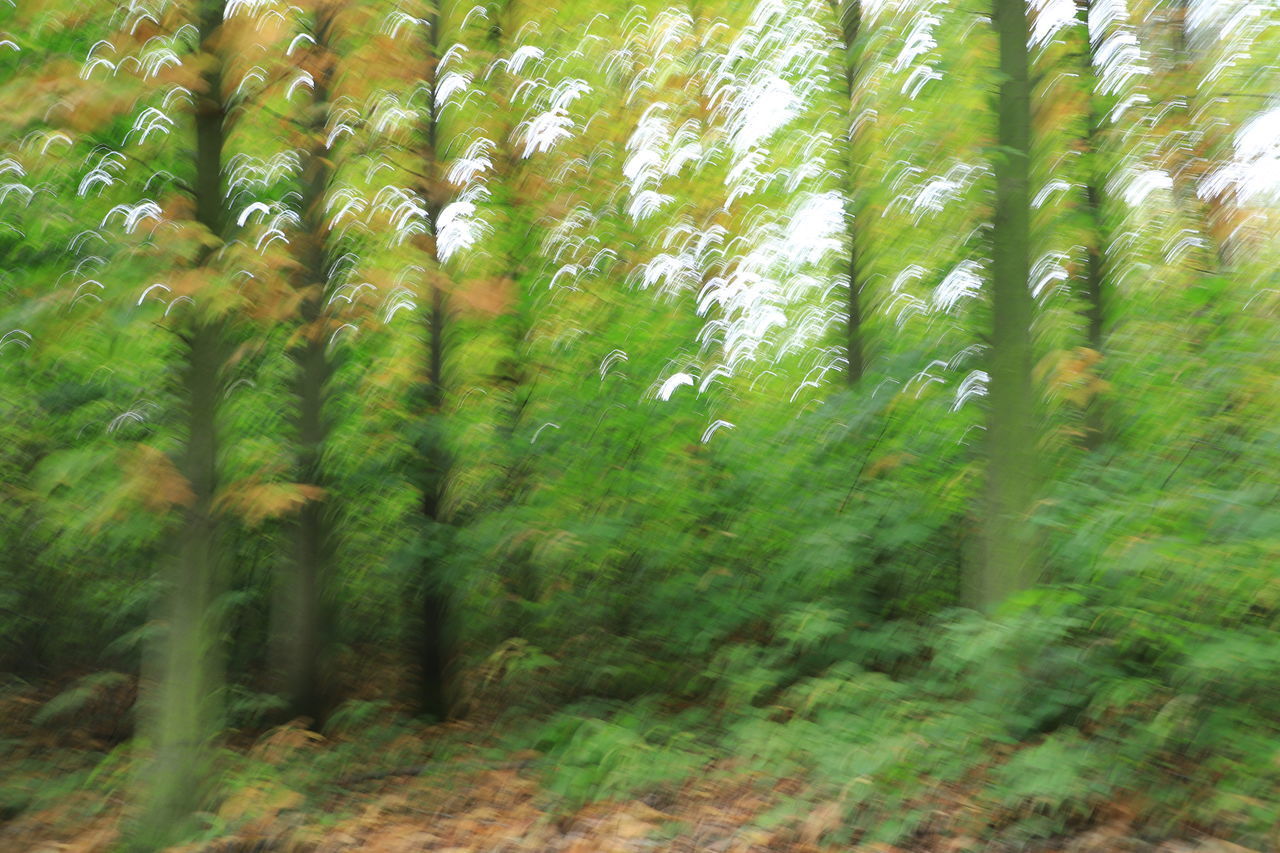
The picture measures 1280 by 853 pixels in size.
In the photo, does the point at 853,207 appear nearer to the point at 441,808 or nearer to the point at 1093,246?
the point at 1093,246

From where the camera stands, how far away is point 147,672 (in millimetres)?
6402

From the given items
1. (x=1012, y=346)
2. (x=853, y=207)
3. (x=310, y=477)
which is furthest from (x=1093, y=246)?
(x=310, y=477)

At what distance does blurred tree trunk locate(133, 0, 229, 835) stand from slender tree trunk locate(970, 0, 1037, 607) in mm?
5094

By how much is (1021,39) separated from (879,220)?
2355mm

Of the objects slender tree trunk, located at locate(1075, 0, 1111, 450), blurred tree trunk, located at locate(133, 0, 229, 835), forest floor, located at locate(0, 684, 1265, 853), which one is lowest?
forest floor, located at locate(0, 684, 1265, 853)

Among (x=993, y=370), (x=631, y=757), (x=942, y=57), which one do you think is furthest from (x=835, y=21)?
(x=631, y=757)

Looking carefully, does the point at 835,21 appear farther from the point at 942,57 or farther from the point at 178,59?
the point at 178,59

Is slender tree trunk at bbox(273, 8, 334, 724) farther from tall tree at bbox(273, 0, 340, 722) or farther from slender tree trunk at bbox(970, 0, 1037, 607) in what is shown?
slender tree trunk at bbox(970, 0, 1037, 607)

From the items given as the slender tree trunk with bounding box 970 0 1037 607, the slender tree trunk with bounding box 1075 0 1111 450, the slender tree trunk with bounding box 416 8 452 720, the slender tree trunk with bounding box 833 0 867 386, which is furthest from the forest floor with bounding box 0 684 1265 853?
the slender tree trunk with bounding box 833 0 867 386

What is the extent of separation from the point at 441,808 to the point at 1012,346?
5.18 meters

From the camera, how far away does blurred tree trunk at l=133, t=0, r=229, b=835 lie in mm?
6105

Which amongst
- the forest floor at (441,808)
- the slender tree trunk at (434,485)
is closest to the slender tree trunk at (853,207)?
the slender tree trunk at (434,485)

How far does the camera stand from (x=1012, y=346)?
6379 millimetres

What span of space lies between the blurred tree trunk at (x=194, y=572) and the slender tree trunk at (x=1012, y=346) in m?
5.09
